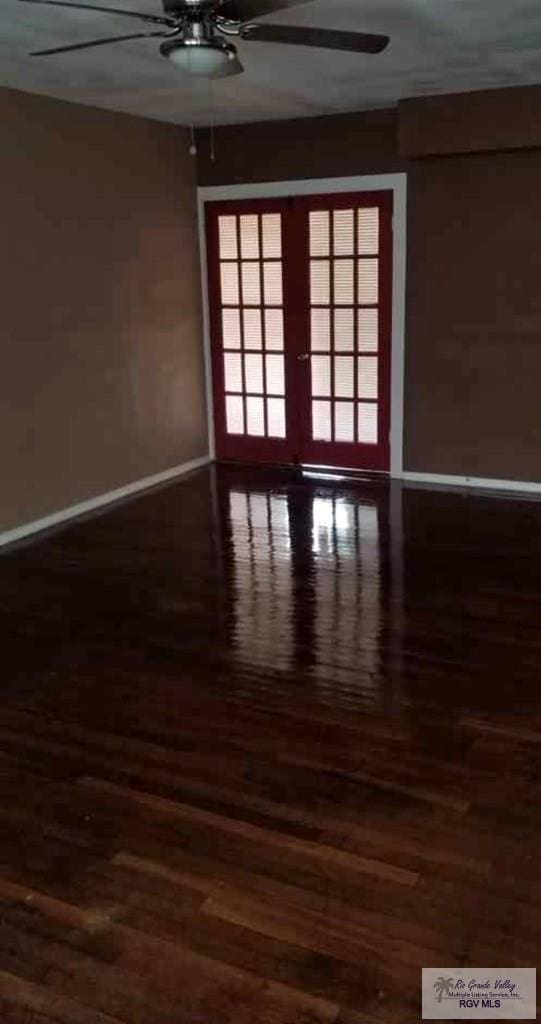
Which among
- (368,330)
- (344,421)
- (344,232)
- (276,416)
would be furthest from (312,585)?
(344,232)

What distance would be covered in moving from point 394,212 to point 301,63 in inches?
69.6

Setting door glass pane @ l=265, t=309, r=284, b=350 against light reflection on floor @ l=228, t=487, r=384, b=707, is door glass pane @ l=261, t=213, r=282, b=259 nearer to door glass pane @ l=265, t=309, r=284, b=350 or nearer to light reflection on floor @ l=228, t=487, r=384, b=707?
door glass pane @ l=265, t=309, r=284, b=350

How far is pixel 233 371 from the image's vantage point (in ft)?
23.1

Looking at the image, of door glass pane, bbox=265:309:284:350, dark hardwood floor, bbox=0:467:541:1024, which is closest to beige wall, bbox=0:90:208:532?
door glass pane, bbox=265:309:284:350

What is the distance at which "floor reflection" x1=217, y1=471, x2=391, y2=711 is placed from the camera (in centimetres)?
352

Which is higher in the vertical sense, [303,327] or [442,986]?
[303,327]

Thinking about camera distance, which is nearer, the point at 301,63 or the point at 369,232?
the point at 301,63

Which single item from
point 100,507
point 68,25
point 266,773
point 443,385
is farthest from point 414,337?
point 266,773

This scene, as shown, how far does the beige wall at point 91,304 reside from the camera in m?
5.12

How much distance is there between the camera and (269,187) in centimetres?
639

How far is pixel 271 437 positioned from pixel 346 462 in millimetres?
680

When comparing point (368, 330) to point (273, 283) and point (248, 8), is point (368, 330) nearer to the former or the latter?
point (273, 283)
